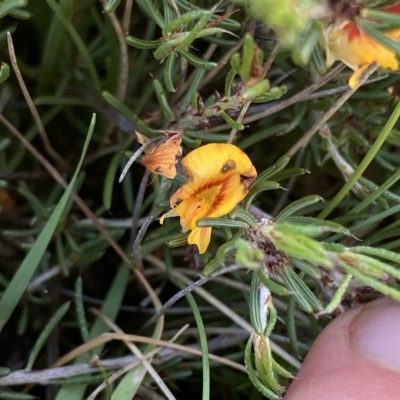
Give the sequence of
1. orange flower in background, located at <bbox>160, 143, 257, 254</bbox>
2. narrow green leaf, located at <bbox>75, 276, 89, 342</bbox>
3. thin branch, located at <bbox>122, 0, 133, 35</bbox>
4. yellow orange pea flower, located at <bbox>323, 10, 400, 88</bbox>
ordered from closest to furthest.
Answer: yellow orange pea flower, located at <bbox>323, 10, 400, 88</bbox>
orange flower in background, located at <bbox>160, 143, 257, 254</bbox>
thin branch, located at <bbox>122, 0, 133, 35</bbox>
narrow green leaf, located at <bbox>75, 276, 89, 342</bbox>

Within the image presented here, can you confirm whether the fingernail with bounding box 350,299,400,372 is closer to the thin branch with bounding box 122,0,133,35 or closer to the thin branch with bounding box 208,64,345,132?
the thin branch with bounding box 208,64,345,132

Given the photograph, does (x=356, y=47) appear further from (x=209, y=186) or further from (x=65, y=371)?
(x=65, y=371)

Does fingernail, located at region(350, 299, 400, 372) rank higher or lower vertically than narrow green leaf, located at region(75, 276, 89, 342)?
lower

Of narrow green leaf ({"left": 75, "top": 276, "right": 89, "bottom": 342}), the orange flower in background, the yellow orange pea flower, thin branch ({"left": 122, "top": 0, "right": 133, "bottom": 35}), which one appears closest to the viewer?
the yellow orange pea flower

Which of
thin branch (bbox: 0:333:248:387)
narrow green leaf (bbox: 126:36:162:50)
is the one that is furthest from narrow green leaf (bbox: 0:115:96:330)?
narrow green leaf (bbox: 126:36:162:50)

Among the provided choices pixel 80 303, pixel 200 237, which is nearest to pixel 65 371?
pixel 80 303

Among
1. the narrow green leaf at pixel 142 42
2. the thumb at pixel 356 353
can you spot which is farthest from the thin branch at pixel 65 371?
the narrow green leaf at pixel 142 42
